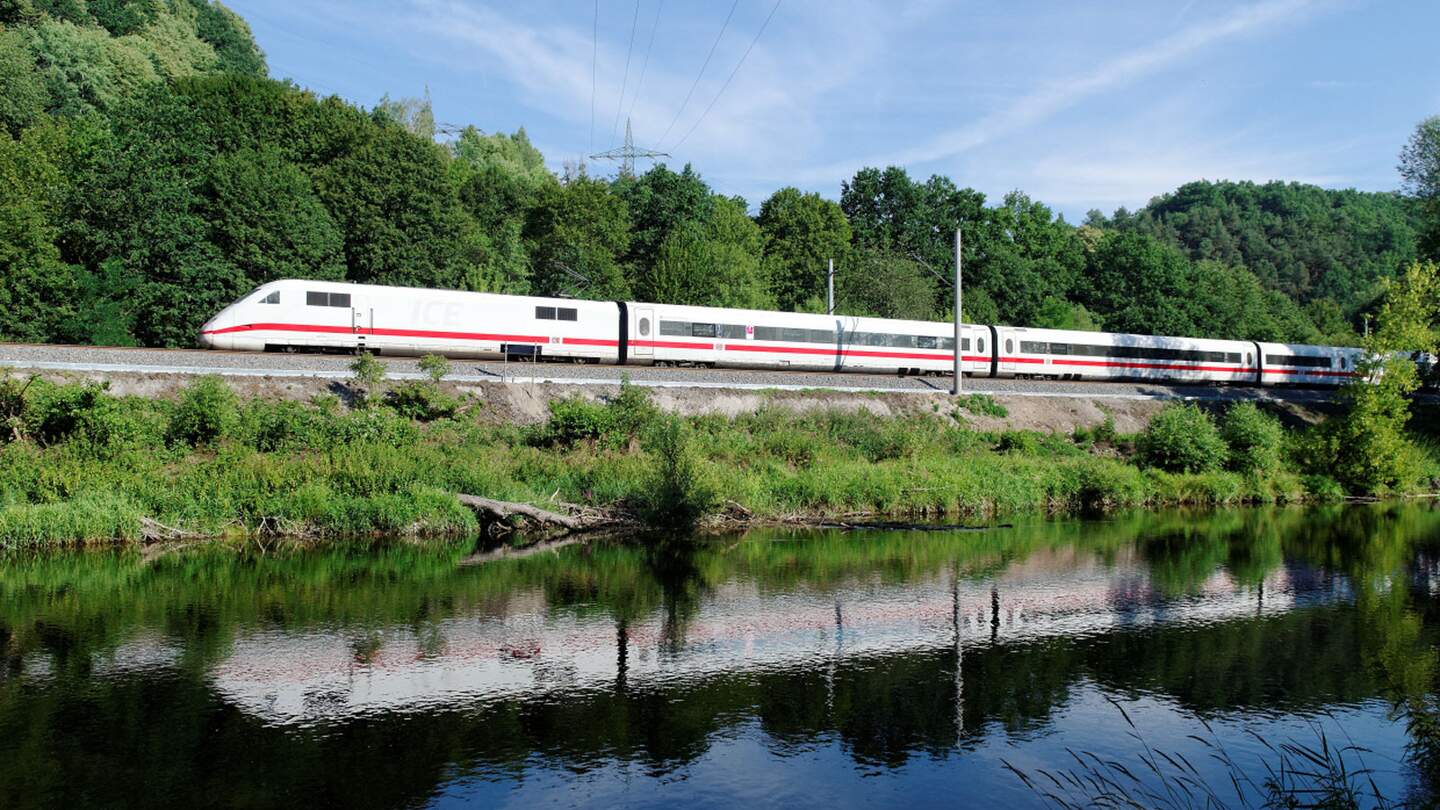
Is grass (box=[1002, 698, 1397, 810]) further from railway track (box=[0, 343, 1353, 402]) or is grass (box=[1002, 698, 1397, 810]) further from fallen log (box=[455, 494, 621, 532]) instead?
railway track (box=[0, 343, 1353, 402])

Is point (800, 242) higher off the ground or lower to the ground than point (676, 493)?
higher

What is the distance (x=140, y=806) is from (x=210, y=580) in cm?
1244

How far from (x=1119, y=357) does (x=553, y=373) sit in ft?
110

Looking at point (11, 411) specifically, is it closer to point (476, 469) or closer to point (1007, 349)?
point (476, 469)

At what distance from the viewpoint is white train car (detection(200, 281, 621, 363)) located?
35.9m

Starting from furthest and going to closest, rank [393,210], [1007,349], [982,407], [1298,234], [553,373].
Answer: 1. [1298,234]
2. [393,210]
3. [1007,349]
4. [982,407]
5. [553,373]

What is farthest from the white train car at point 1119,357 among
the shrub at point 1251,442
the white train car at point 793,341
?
the shrub at point 1251,442

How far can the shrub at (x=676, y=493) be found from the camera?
30047mm

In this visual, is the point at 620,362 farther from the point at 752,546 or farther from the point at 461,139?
the point at 461,139

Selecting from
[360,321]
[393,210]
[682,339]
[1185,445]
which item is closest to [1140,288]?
[1185,445]

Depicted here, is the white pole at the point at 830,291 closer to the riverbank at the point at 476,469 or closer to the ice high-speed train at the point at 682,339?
the ice high-speed train at the point at 682,339

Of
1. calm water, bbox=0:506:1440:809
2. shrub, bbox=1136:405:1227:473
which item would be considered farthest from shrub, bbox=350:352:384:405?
shrub, bbox=1136:405:1227:473

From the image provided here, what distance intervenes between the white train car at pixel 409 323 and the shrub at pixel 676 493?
12.0m

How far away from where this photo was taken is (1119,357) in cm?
5519
